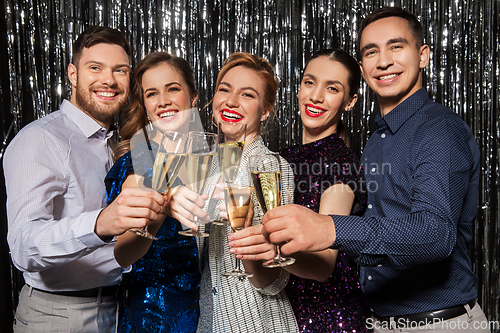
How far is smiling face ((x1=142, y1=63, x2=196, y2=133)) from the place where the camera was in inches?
67.0

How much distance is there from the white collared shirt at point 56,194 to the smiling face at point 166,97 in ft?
0.82

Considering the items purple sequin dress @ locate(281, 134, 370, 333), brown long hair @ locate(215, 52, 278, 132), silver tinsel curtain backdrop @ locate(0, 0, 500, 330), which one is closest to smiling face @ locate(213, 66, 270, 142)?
brown long hair @ locate(215, 52, 278, 132)

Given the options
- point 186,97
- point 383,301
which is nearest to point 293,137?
point 186,97

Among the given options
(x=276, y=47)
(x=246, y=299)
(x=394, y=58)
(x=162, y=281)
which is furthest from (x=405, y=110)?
(x=276, y=47)

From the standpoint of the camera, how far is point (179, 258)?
1405mm

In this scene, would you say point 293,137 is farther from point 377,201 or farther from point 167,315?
point 167,315

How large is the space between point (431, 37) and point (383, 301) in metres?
1.71

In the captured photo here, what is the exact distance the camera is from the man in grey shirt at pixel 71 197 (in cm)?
123

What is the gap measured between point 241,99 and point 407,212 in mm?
776

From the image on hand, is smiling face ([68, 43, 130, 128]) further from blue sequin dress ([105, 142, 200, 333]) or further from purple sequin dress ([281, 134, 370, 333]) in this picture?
purple sequin dress ([281, 134, 370, 333])

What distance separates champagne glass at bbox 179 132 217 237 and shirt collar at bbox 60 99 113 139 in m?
0.87

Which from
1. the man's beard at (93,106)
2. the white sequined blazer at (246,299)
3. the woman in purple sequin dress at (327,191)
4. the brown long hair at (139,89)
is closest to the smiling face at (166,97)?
the brown long hair at (139,89)

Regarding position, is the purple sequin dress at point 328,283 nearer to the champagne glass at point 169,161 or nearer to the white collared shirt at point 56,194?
the champagne glass at point 169,161

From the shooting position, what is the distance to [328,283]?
1.37 meters
